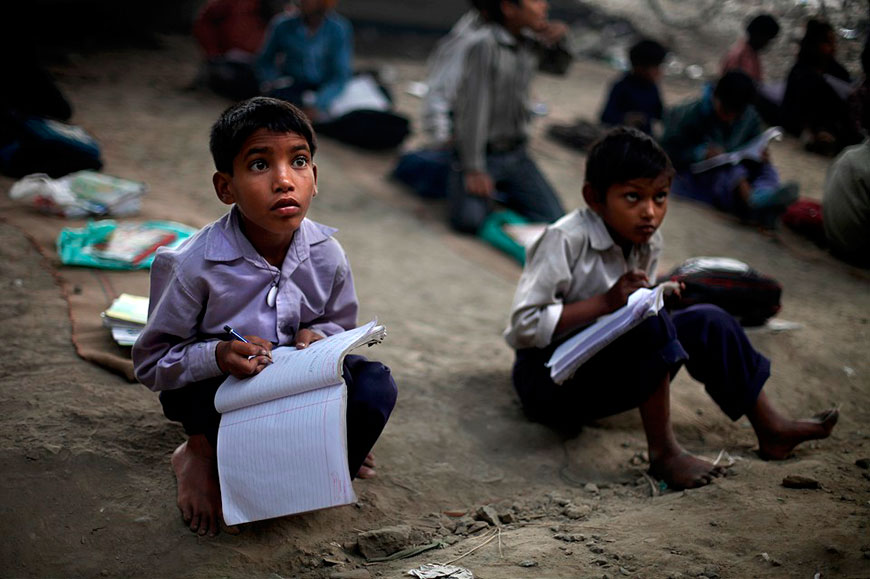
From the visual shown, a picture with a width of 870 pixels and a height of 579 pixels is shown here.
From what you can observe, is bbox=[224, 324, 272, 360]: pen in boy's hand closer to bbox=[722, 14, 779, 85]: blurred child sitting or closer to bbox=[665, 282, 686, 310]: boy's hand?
bbox=[665, 282, 686, 310]: boy's hand

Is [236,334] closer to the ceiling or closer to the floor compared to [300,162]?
closer to the floor

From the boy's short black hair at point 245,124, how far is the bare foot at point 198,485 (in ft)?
2.59

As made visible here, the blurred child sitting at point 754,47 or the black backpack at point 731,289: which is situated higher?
the blurred child sitting at point 754,47

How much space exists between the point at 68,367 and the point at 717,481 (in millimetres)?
2197

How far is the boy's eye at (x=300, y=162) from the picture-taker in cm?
200

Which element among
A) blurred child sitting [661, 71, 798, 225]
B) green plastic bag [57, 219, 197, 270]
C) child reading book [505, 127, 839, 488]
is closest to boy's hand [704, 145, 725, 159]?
blurred child sitting [661, 71, 798, 225]

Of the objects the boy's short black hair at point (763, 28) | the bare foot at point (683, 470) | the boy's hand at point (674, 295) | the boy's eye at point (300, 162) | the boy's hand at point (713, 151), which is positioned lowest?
the bare foot at point (683, 470)

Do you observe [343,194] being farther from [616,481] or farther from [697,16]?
[697,16]

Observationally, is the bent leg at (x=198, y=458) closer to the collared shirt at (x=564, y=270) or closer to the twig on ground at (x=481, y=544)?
the twig on ground at (x=481, y=544)

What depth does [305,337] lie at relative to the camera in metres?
2.05

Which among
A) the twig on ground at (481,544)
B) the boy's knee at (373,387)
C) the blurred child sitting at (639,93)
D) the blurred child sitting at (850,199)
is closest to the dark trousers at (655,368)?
the twig on ground at (481,544)

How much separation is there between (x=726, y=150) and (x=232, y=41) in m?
4.93

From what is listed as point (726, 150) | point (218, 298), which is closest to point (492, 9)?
point (726, 150)

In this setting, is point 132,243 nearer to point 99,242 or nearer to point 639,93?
point 99,242
